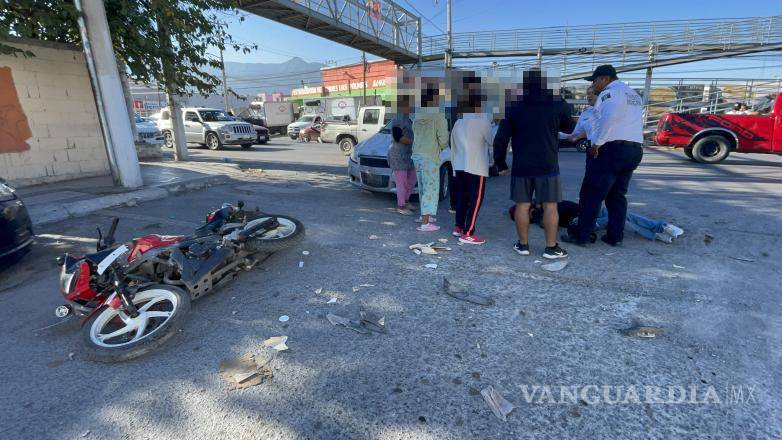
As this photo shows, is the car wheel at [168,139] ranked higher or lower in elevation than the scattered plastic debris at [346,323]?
higher

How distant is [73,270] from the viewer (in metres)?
2.82

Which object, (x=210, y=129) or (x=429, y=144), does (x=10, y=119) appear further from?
(x=210, y=129)

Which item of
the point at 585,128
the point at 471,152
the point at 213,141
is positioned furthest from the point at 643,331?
the point at 213,141

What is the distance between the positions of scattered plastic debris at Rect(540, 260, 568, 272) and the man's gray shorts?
0.63m

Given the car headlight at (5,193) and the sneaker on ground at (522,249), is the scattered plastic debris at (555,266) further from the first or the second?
the car headlight at (5,193)

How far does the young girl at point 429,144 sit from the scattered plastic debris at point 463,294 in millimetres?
1655

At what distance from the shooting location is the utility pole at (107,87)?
6.22 m

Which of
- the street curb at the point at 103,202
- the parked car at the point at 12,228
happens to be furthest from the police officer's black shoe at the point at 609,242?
the street curb at the point at 103,202

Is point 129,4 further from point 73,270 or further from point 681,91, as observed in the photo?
point 681,91

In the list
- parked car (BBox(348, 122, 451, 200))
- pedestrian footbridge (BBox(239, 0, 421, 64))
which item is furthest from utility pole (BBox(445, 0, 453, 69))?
parked car (BBox(348, 122, 451, 200))

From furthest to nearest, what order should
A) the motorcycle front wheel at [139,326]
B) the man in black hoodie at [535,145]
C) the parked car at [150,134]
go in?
the parked car at [150,134]
the man in black hoodie at [535,145]
the motorcycle front wheel at [139,326]

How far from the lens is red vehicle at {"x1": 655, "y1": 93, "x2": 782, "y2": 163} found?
33.8ft

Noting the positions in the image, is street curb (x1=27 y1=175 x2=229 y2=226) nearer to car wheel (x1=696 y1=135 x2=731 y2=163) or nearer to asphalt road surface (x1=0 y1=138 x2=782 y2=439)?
asphalt road surface (x1=0 y1=138 x2=782 y2=439)

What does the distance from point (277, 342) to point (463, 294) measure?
1.56 metres
